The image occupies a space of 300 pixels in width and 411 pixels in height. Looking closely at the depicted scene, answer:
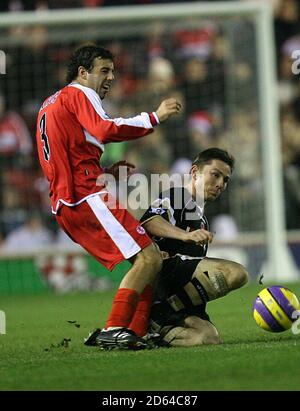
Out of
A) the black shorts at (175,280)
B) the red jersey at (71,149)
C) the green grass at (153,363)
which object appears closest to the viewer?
the green grass at (153,363)

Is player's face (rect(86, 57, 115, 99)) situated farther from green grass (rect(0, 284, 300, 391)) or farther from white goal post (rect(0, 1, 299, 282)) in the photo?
white goal post (rect(0, 1, 299, 282))

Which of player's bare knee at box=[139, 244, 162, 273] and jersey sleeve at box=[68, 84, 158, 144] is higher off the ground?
jersey sleeve at box=[68, 84, 158, 144]

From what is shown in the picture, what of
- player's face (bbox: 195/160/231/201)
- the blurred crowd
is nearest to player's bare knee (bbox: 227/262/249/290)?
player's face (bbox: 195/160/231/201)

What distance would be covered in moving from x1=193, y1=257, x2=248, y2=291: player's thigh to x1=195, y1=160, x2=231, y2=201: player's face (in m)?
0.52

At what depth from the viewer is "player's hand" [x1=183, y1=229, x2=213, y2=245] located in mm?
7180

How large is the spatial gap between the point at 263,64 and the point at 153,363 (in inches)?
382

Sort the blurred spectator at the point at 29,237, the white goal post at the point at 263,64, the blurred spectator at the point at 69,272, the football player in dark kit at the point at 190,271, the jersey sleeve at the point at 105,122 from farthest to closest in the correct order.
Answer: the blurred spectator at the point at 29,237 → the blurred spectator at the point at 69,272 → the white goal post at the point at 263,64 → the football player in dark kit at the point at 190,271 → the jersey sleeve at the point at 105,122

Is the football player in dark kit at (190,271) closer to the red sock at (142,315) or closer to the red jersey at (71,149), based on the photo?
the red sock at (142,315)

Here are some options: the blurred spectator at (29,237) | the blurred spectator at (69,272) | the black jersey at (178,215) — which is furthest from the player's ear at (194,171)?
the blurred spectator at (29,237)

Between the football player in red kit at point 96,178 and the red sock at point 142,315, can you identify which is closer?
the football player in red kit at point 96,178

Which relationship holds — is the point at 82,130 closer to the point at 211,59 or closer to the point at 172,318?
the point at 172,318

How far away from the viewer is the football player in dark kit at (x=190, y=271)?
7.76 metres

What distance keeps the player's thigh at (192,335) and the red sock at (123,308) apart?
1.86 ft
